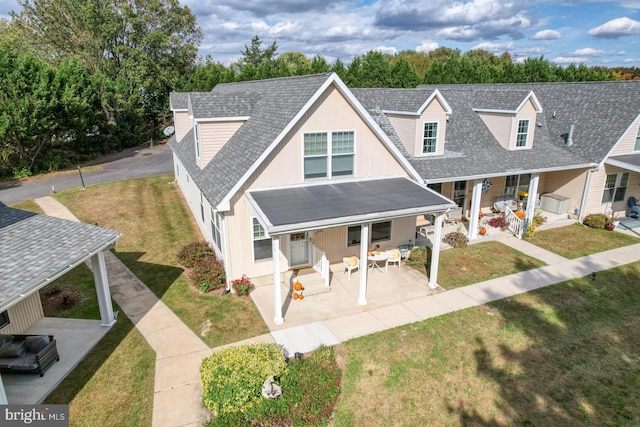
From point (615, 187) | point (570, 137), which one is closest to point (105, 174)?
point (570, 137)

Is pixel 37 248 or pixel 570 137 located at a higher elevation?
pixel 570 137

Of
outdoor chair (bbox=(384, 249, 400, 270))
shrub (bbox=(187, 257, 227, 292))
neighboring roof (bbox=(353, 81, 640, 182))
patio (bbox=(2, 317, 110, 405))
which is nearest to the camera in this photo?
patio (bbox=(2, 317, 110, 405))

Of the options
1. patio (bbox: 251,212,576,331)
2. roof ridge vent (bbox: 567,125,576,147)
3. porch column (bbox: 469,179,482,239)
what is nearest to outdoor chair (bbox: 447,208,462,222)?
porch column (bbox: 469,179,482,239)

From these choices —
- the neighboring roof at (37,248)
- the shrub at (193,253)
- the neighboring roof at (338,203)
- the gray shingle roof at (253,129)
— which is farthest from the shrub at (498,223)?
the neighboring roof at (37,248)

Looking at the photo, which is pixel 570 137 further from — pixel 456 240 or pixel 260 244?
pixel 260 244

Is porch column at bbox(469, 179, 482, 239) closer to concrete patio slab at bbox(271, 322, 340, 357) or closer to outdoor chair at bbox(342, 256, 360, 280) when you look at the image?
outdoor chair at bbox(342, 256, 360, 280)

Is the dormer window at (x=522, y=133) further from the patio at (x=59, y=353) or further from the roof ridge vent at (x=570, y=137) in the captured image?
the patio at (x=59, y=353)
